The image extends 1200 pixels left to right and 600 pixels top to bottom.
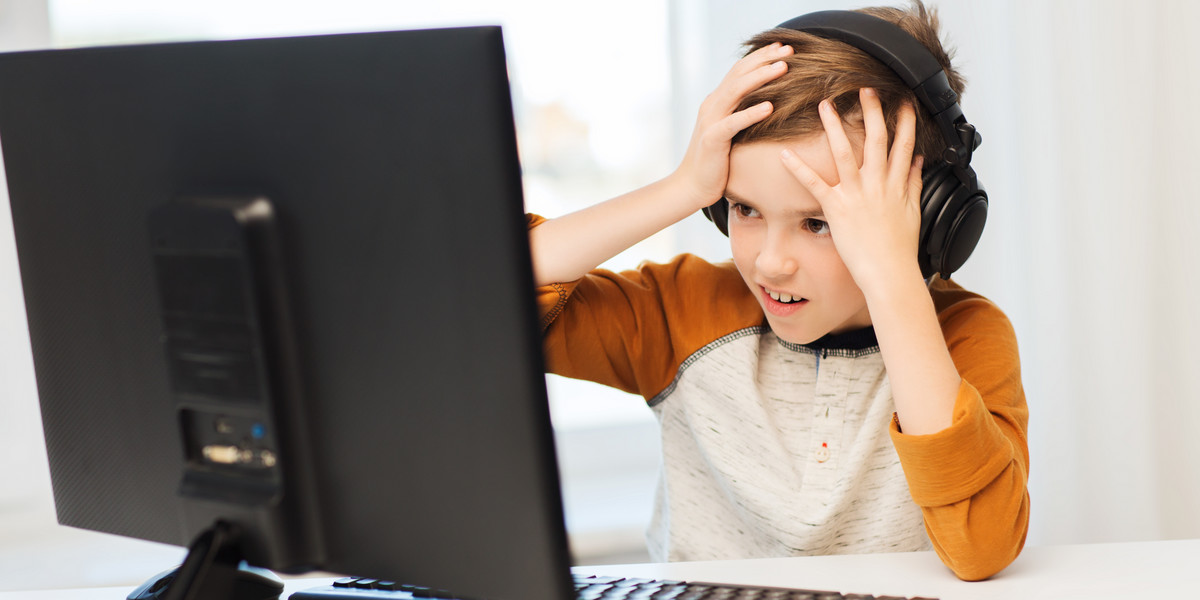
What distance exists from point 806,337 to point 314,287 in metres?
0.55

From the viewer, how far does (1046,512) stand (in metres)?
1.53

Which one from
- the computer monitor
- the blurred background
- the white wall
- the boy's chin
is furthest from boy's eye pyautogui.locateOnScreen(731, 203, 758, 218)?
the white wall

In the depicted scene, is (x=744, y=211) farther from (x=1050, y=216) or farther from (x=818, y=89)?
(x=1050, y=216)

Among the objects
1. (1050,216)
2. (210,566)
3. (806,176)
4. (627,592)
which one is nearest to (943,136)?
(806,176)

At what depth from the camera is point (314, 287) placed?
0.47 metres

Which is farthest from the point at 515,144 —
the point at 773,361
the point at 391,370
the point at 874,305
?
the point at 773,361

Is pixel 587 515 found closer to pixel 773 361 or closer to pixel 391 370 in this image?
pixel 773 361

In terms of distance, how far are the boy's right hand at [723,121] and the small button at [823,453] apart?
0.29 meters

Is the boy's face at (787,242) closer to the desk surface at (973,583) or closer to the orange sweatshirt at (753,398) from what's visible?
the orange sweatshirt at (753,398)

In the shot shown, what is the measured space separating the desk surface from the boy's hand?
24 centimetres

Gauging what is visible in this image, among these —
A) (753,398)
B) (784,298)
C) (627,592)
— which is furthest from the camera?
(753,398)

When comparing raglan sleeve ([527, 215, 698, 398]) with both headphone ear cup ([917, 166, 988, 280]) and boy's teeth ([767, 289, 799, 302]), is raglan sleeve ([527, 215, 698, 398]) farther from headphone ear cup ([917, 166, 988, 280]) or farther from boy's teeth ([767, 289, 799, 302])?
headphone ear cup ([917, 166, 988, 280])

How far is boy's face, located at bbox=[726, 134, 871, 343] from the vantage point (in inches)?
31.6

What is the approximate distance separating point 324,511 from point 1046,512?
1.40 metres
